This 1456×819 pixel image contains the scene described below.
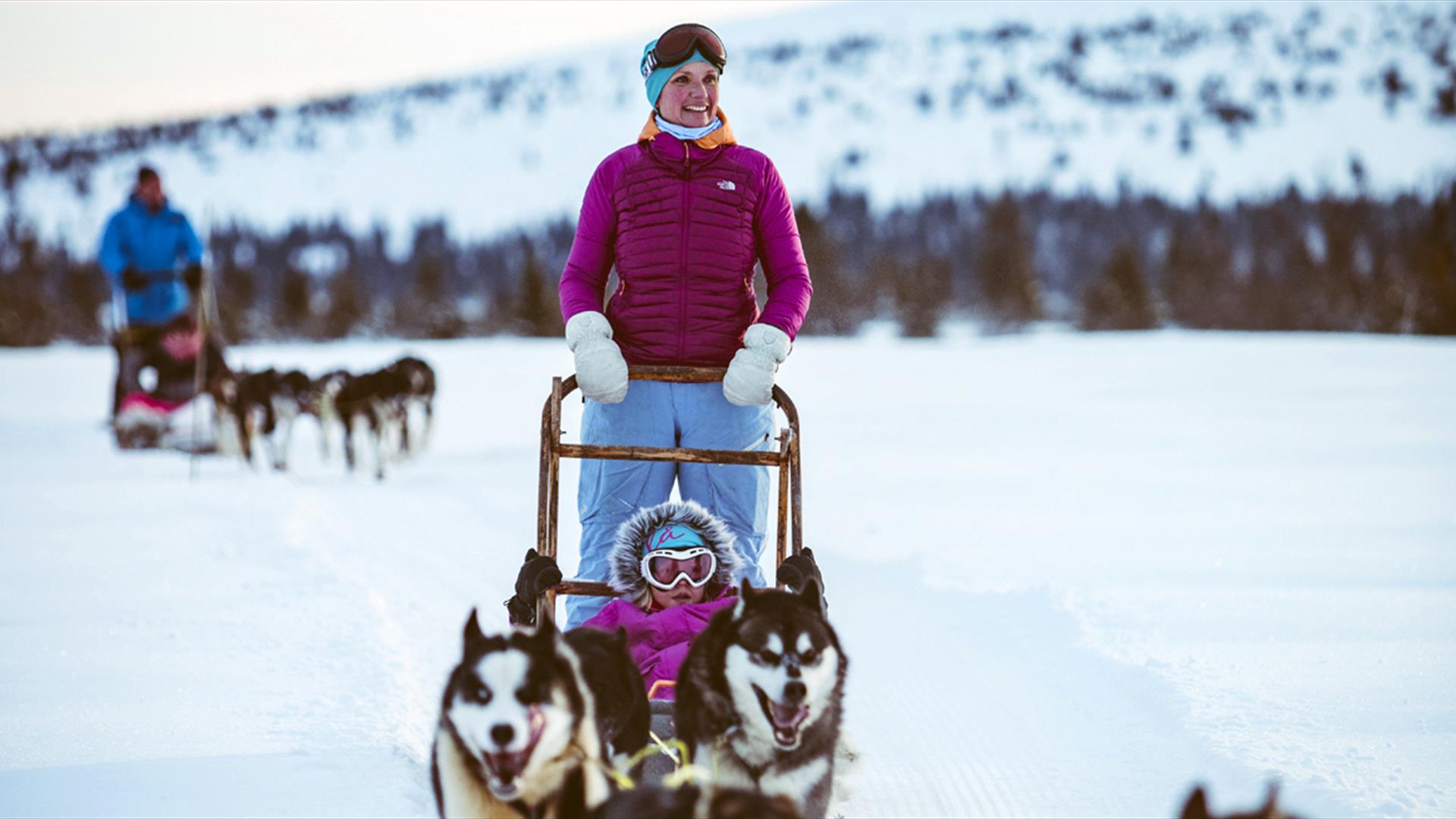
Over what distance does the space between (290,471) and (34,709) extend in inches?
270

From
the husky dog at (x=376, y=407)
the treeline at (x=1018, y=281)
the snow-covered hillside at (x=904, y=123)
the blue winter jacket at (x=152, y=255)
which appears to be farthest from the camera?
the snow-covered hillside at (x=904, y=123)

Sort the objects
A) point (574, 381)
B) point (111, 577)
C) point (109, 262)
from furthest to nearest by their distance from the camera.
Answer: point (109, 262) → point (111, 577) → point (574, 381)

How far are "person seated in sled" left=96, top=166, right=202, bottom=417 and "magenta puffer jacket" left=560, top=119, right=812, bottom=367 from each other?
7441 millimetres

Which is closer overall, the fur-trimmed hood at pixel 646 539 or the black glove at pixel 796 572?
the black glove at pixel 796 572

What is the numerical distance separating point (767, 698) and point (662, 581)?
0.91m

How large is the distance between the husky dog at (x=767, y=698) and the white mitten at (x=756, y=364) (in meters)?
0.82

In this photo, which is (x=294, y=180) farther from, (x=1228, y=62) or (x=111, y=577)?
(x=111, y=577)

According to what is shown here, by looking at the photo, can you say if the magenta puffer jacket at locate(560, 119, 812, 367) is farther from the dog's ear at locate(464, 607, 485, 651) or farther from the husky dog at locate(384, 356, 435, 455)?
the husky dog at locate(384, 356, 435, 455)

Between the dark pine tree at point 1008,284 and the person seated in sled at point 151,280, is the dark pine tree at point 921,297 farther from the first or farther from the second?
the person seated in sled at point 151,280

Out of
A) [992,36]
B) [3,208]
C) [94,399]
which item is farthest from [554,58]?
[94,399]

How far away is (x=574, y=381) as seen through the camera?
11.6 feet

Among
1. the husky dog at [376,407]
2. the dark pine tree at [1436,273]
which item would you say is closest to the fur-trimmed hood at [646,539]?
the husky dog at [376,407]

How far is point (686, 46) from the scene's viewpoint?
3.45 m

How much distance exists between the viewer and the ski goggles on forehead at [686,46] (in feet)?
11.3
